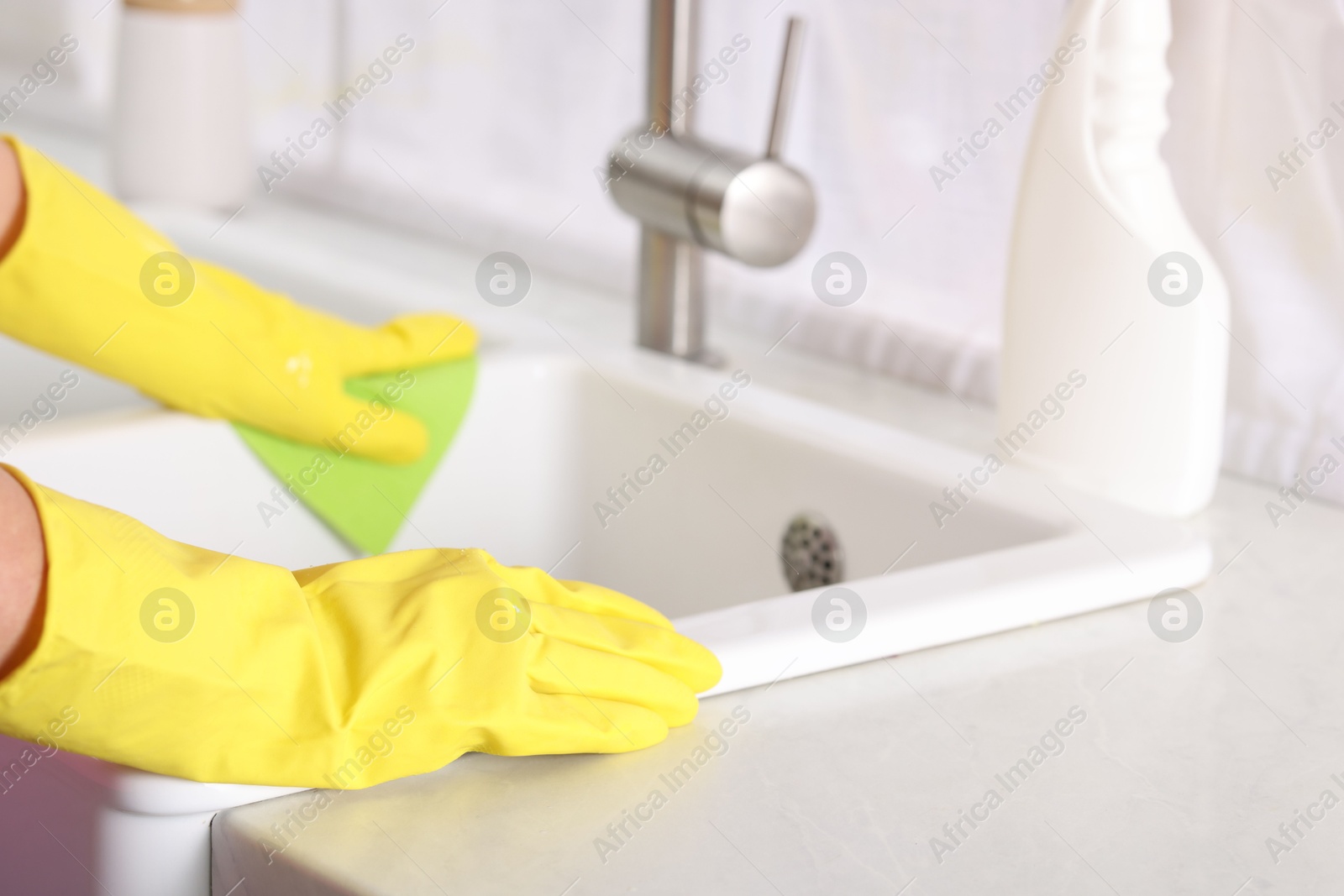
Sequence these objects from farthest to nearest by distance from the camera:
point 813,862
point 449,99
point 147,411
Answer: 1. point 449,99
2. point 147,411
3. point 813,862

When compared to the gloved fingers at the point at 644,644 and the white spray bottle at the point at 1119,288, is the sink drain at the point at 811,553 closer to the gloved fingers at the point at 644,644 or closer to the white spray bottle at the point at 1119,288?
the white spray bottle at the point at 1119,288

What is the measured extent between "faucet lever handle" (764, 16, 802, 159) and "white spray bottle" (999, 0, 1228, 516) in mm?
166

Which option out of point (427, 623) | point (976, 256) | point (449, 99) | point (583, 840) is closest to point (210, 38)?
point (449, 99)

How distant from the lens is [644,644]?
1.93 feet

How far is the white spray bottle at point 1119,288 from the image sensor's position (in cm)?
81

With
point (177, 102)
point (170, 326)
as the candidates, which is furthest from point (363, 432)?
point (177, 102)

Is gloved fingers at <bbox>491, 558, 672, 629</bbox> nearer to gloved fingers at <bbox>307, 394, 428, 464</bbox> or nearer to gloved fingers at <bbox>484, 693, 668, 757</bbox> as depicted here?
gloved fingers at <bbox>484, 693, 668, 757</bbox>

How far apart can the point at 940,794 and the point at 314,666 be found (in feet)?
0.77

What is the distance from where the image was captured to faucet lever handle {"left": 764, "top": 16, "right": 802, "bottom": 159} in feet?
3.03

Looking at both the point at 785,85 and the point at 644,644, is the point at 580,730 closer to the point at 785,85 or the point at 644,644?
the point at 644,644

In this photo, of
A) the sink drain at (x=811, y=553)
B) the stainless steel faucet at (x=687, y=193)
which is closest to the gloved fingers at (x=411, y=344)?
the stainless steel faucet at (x=687, y=193)

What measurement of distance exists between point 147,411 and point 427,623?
15.6 inches

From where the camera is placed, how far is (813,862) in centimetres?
49

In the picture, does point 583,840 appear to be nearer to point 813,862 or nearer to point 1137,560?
point 813,862
